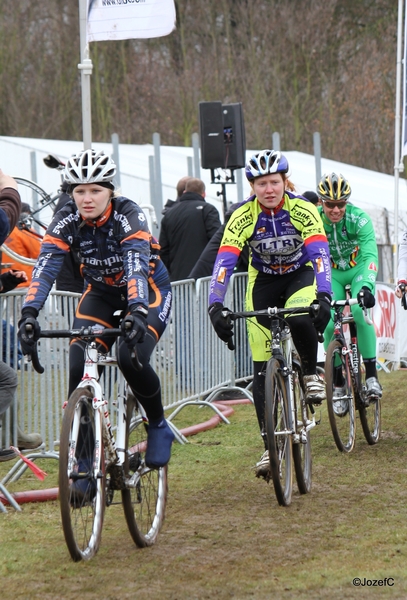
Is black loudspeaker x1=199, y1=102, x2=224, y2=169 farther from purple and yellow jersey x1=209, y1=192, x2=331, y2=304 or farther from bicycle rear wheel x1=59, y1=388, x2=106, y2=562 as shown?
bicycle rear wheel x1=59, y1=388, x2=106, y2=562

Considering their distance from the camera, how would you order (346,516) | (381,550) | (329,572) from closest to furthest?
(329,572), (381,550), (346,516)

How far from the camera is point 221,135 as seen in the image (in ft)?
49.1

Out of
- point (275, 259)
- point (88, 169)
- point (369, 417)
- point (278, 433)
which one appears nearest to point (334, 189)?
point (275, 259)

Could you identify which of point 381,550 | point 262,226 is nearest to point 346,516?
point 381,550

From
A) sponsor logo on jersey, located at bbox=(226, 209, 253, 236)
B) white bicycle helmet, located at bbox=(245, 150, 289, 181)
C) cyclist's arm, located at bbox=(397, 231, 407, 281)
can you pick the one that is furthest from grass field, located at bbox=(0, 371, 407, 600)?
white bicycle helmet, located at bbox=(245, 150, 289, 181)

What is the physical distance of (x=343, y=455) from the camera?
8242mm

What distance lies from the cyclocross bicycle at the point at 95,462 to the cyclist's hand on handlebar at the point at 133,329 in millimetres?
86

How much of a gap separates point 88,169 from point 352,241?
361cm

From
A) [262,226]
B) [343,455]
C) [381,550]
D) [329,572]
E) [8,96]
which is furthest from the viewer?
[8,96]

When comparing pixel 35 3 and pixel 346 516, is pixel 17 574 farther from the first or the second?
pixel 35 3

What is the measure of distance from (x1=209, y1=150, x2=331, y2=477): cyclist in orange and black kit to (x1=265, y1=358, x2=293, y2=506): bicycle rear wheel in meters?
A: 0.13

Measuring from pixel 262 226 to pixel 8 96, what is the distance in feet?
90.4

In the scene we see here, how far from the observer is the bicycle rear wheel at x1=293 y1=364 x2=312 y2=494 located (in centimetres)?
675

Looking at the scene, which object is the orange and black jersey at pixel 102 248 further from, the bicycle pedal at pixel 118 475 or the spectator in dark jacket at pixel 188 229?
the spectator in dark jacket at pixel 188 229
